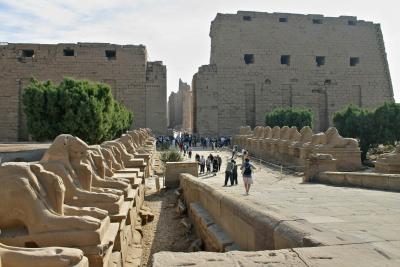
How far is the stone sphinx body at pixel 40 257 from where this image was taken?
9.25 feet

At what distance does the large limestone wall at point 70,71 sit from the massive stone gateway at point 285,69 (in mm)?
4337

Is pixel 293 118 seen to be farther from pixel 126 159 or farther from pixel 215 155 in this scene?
pixel 126 159

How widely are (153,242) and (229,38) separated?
25102 millimetres

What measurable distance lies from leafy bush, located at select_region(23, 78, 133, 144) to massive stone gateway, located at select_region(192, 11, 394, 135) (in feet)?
40.2

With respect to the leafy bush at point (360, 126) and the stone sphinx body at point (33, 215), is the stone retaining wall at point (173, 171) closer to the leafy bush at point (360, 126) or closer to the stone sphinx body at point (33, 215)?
the stone sphinx body at point (33, 215)

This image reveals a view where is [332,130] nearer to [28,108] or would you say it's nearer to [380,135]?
A: [380,135]

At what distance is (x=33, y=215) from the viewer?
3.57m

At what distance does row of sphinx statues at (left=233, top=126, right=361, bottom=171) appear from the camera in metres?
11.5

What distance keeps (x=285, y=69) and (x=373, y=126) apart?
1347cm

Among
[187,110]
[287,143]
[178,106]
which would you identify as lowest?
[287,143]

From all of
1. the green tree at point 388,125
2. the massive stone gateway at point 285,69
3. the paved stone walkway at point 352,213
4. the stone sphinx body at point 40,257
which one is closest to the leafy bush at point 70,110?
the paved stone walkway at point 352,213

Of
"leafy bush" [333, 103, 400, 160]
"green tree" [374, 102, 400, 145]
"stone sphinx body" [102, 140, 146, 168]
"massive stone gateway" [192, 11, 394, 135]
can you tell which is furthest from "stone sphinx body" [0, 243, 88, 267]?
"massive stone gateway" [192, 11, 394, 135]

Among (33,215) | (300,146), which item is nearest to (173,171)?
(300,146)

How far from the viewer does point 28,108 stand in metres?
17.4
